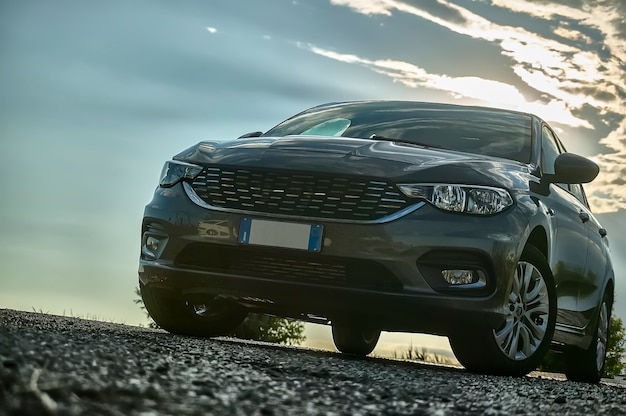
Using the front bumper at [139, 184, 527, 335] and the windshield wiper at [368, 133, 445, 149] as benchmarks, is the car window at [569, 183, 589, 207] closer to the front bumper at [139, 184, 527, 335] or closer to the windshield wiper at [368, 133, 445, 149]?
the windshield wiper at [368, 133, 445, 149]

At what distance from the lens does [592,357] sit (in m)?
7.69

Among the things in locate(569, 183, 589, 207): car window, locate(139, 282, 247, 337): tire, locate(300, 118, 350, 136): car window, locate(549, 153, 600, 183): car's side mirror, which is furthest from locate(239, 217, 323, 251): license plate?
locate(569, 183, 589, 207): car window

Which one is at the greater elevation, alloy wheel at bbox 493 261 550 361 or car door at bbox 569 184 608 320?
car door at bbox 569 184 608 320

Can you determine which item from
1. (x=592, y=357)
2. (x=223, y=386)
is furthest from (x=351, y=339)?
(x=223, y=386)

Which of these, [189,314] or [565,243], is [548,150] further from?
[189,314]

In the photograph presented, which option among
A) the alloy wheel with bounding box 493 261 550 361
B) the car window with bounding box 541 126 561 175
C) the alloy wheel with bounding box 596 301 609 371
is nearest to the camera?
the alloy wheel with bounding box 493 261 550 361

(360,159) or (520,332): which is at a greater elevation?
(360,159)

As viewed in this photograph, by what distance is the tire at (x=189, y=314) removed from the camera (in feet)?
21.3

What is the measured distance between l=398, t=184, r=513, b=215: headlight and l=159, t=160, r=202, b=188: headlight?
1.38 metres

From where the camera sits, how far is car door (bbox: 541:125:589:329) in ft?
21.5

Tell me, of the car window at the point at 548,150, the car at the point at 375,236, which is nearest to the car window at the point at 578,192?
Answer: the car window at the point at 548,150

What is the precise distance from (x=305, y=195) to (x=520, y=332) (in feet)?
5.17

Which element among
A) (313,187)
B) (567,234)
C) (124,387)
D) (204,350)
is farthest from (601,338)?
(124,387)

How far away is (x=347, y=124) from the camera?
711cm
